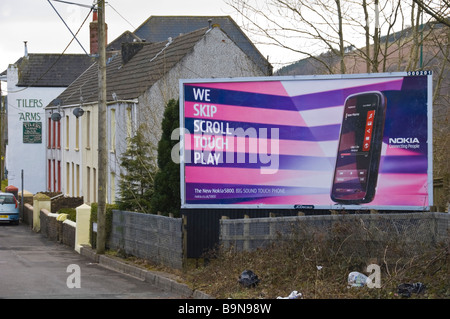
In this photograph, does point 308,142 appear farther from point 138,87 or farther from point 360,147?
point 138,87

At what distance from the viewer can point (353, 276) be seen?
11930 mm

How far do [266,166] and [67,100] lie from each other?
107 ft

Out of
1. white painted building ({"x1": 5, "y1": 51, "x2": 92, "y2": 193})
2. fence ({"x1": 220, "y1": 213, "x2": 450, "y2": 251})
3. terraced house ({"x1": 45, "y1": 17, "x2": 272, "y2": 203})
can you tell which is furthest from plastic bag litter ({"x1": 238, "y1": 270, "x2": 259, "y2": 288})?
white painted building ({"x1": 5, "y1": 51, "x2": 92, "y2": 193})

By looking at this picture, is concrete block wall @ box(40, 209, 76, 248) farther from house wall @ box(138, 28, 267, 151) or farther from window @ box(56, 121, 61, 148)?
window @ box(56, 121, 61, 148)

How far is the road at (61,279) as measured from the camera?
14477 millimetres

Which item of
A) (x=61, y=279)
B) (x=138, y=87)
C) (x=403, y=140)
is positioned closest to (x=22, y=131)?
(x=138, y=87)

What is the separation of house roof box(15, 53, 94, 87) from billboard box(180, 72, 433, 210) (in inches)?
2012

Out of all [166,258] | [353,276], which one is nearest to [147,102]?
[166,258]

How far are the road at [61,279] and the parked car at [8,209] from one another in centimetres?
1649

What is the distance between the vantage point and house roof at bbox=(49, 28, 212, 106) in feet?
111

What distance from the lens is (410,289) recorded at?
1086 centimetres

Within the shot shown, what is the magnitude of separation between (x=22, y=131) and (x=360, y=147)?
56418 millimetres

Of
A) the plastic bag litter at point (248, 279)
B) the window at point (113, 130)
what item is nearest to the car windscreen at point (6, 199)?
the window at point (113, 130)

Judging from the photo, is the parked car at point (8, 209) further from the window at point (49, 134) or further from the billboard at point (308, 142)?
the billboard at point (308, 142)
